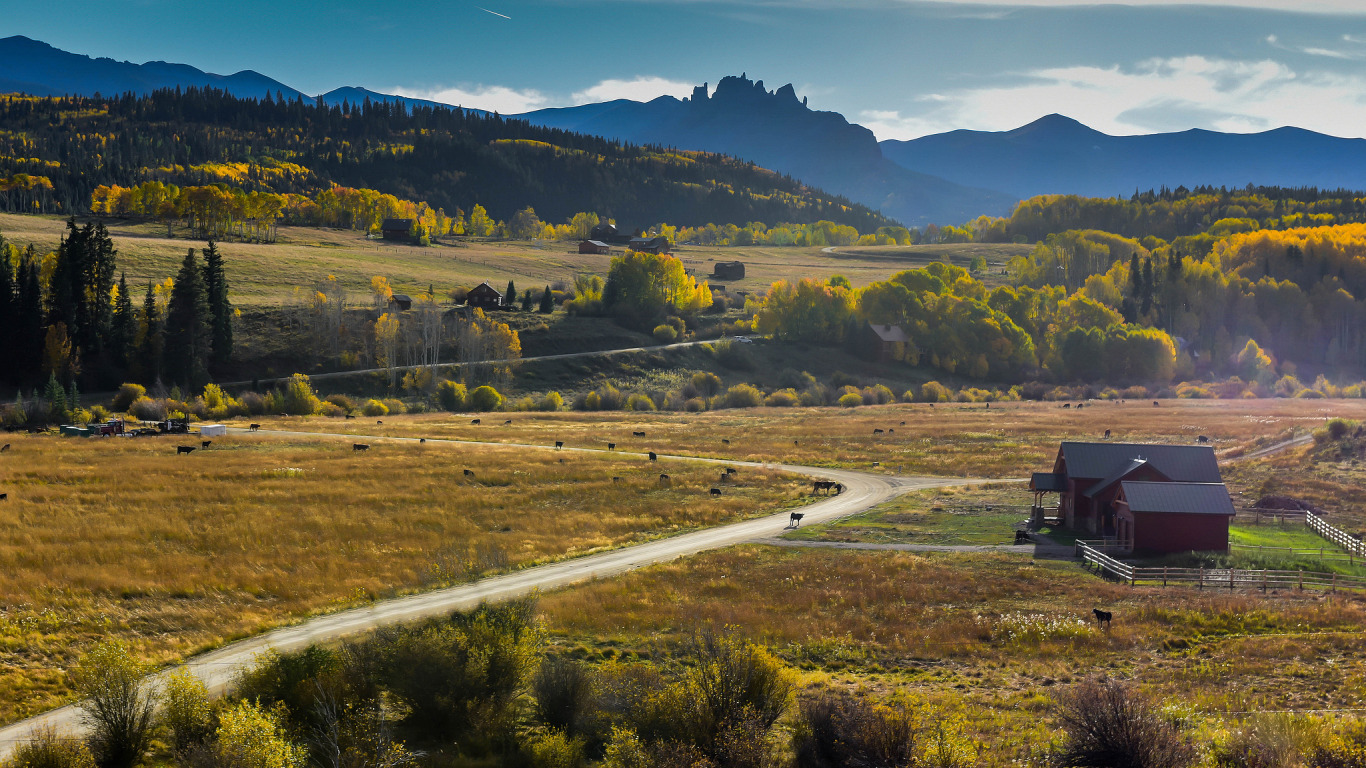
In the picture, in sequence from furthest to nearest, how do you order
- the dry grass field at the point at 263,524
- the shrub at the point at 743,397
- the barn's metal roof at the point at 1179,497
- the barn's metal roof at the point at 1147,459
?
the shrub at the point at 743,397
the barn's metal roof at the point at 1147,459
the barn's metal roof at the point at 1179,497
the dry grass field at the point at 263,524

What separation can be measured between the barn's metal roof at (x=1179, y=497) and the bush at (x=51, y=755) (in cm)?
3837

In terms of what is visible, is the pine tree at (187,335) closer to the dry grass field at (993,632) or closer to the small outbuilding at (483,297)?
the small outbuilding at (483,297)

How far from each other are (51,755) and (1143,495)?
40054 millimetres

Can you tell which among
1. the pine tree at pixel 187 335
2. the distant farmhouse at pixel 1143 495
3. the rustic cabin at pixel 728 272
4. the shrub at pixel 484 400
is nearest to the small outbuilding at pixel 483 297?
the shrub at pixel 484 400

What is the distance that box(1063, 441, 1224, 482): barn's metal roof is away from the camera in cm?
4231

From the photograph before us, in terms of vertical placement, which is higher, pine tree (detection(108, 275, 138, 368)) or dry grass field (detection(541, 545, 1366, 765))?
pine tree (detection(108, 275, 138, 368))

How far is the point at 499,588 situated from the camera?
3038 centimetres

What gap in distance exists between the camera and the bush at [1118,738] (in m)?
15.0

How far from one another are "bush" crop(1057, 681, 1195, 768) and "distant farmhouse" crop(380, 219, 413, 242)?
19339cm

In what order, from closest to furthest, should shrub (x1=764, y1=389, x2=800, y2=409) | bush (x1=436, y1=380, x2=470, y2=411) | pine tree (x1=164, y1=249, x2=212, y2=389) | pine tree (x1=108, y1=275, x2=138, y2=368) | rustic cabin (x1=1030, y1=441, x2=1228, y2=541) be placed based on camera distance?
rustic cabin (x1=1030, y1=441, x2=1228, y2=541) → pine tree (x1=164, y1=249, x2=212, y2=389) → pine tree (x1=108, y1=275, x2=138, y2=368) → bush (x1=436, y1=380, x2=470, y2=411) → shrub (x1=764, y1=389, x2=800, y2=409)

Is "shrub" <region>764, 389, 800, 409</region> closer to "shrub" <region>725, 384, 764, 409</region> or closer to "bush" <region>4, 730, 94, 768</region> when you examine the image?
"shrub" <region>725, 384, 764, 409</region>

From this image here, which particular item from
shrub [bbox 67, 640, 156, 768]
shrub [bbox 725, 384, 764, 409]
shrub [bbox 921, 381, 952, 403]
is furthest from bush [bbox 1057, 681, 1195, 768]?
shrub [bbox 921, 381, 952, 403]

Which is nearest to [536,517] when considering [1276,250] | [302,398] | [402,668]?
A: [402,668]

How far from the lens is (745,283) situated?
17975 centimetres
